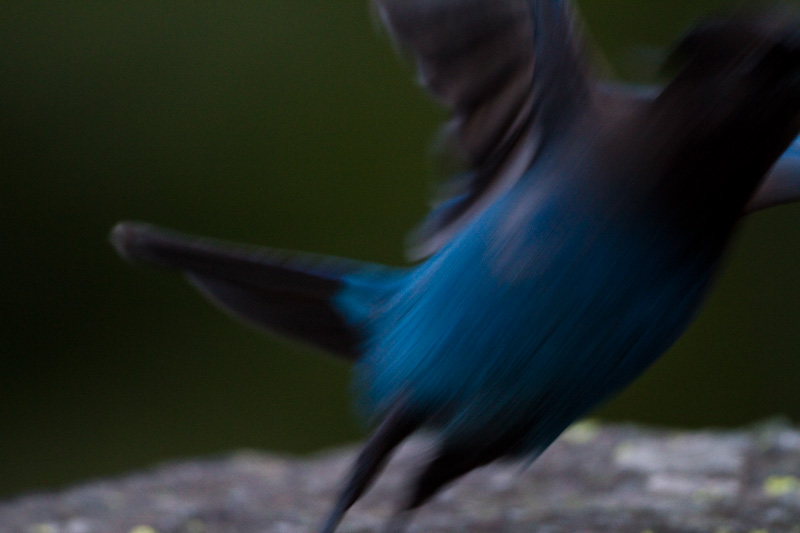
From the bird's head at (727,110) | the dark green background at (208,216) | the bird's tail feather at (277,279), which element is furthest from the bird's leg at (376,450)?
the dark green background at (208,216)

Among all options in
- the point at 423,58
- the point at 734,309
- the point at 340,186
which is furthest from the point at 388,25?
the point at 734,309

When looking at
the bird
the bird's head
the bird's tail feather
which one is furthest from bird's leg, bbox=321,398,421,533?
the bird's head

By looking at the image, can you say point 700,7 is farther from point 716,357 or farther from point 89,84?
point 89,84

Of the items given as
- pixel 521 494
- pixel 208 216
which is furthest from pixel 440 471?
pixel 208 216

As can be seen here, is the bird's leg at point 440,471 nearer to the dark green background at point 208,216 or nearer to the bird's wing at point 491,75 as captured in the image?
the bird's wing at point 491,75

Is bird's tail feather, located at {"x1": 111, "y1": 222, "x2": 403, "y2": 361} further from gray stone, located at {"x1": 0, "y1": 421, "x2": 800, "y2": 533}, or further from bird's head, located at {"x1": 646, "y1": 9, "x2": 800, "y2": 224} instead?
bird's head, located at {"x1": 646, "y1": 9, "x2": 800, "y2": 224}

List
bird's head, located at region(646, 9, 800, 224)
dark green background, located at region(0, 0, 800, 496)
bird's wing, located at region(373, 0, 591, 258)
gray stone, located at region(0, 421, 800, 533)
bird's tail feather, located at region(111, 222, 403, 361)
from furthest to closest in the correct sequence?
dark green background, located at region(0, 0, 800, 496)
gray stone, located at region(0, 421, 800, 533)
bird's tail feather, located at region(111, 222, 403, 361)
bird's wing, located at region(373, 0, 591, 258)
bird's head, located at region(646, 9, 800, 224)
